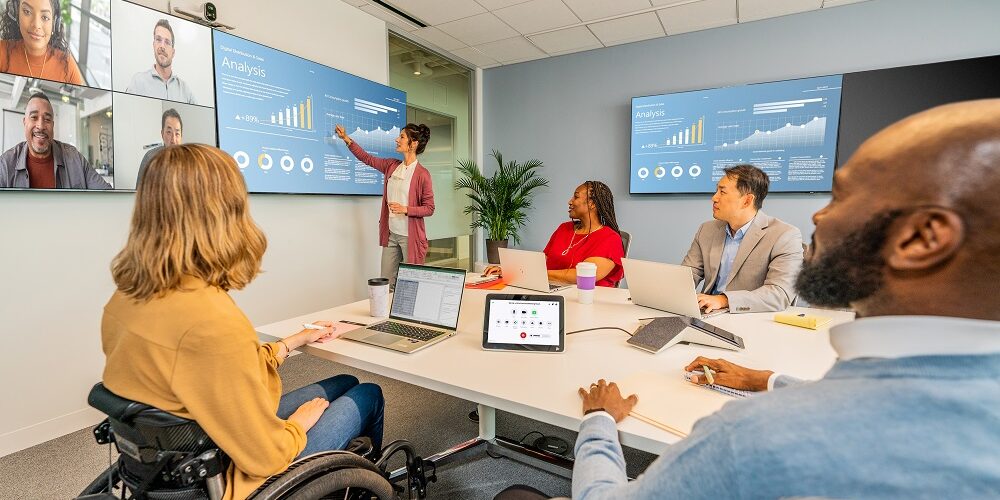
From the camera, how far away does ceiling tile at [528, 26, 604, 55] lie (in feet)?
14.8

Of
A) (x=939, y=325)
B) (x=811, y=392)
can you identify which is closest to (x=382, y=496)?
(x=811, y=392)

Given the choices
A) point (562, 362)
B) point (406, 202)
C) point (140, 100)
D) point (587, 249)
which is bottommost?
point (562, 362)

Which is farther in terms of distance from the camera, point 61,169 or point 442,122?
point 442,122

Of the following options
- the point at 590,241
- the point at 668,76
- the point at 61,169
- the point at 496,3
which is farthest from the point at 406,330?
the point at 668,76

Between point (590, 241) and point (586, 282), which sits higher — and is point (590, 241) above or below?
above

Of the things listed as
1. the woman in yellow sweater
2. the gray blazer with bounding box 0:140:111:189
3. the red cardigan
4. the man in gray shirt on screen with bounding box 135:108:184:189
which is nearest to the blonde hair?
the woman in yellow sweater

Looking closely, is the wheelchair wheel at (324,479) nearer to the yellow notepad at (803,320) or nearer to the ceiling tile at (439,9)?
the yellow notepad at (803,320)

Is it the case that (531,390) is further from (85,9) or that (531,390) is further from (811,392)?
(85,9)

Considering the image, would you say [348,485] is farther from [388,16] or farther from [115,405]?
[388,16]

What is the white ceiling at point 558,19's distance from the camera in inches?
153

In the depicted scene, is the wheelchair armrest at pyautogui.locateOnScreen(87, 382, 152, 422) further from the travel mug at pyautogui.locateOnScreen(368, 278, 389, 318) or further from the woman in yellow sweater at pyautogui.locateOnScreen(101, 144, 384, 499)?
the travel mug at pyautogui.locateOnScreen(368, 278, 389, 318)

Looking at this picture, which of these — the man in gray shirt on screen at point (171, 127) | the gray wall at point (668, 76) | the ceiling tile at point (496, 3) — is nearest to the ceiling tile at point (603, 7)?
the ceiling tile at point (496, 3)

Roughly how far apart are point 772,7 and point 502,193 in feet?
9.93

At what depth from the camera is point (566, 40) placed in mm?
4727
